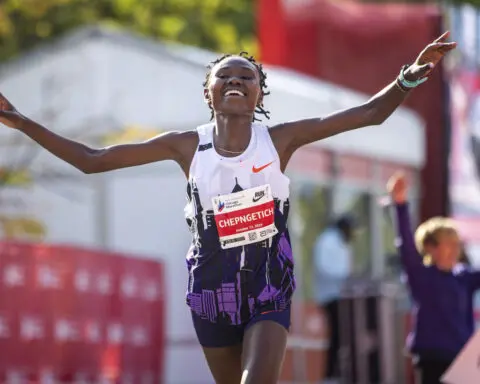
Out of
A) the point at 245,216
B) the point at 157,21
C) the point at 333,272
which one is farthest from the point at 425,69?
the point at 157,21

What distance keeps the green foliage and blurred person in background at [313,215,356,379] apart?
1415 centimetres

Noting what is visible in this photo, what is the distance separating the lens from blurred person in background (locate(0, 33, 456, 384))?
628 centimetres

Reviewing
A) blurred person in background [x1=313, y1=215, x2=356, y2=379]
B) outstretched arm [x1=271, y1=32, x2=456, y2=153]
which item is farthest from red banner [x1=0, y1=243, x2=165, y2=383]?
outstretched arm [x1=271, y1=32, x2=456, y2=153]

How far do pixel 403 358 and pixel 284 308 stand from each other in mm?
9031

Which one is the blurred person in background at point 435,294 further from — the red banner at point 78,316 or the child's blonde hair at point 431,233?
the red banner at point 78,316

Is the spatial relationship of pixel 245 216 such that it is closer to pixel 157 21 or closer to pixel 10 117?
pixel 10 117

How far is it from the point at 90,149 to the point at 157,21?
28.2 meters

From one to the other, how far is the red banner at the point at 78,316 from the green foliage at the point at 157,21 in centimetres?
1418

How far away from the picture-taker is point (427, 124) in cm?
2081

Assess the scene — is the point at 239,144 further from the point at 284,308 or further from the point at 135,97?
the point at 135,97

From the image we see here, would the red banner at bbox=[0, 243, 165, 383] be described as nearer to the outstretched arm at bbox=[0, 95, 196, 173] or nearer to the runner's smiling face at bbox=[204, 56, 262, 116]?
the outstretched arm at bbox=[0, 95, 196, 173]

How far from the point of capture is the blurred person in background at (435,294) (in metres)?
9.42

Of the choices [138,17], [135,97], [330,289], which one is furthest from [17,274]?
[138,17]

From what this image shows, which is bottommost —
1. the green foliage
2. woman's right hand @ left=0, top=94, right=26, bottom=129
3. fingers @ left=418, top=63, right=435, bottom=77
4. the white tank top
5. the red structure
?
the white tank top
